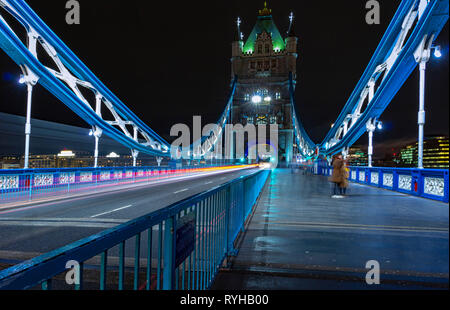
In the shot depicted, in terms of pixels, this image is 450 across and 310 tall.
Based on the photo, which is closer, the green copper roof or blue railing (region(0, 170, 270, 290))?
blue railing (region(0, 170, 270, 290))

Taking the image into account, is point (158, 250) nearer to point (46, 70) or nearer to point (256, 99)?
point (46, 70)

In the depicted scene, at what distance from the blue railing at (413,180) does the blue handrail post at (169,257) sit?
34.1 feet

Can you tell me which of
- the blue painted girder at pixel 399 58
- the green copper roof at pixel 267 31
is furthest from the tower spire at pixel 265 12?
the blue painted girder at pixel 399 58

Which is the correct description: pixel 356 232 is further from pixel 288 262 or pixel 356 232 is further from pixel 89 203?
pixel 89 203

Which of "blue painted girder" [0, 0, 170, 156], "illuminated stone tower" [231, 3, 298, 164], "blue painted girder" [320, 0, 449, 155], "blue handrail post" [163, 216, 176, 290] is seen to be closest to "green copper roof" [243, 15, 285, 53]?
"illuminated stone tower" [231, 3, 298, 164]

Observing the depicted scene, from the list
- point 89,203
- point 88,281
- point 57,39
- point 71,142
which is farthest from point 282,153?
point 88,281

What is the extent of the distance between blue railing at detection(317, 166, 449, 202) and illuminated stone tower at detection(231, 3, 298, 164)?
226ft

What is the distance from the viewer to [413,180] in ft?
39.7

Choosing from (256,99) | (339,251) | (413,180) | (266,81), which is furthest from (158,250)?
(266,81)

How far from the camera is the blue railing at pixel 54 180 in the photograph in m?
11.1

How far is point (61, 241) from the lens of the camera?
491 centimetres

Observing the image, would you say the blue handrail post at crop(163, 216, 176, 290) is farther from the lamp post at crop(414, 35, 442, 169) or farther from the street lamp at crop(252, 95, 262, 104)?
the street lamp at crop(252, 95, 262, 104)

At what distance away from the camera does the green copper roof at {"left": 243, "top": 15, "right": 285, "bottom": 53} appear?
332 feet

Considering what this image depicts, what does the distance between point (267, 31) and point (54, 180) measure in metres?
102
